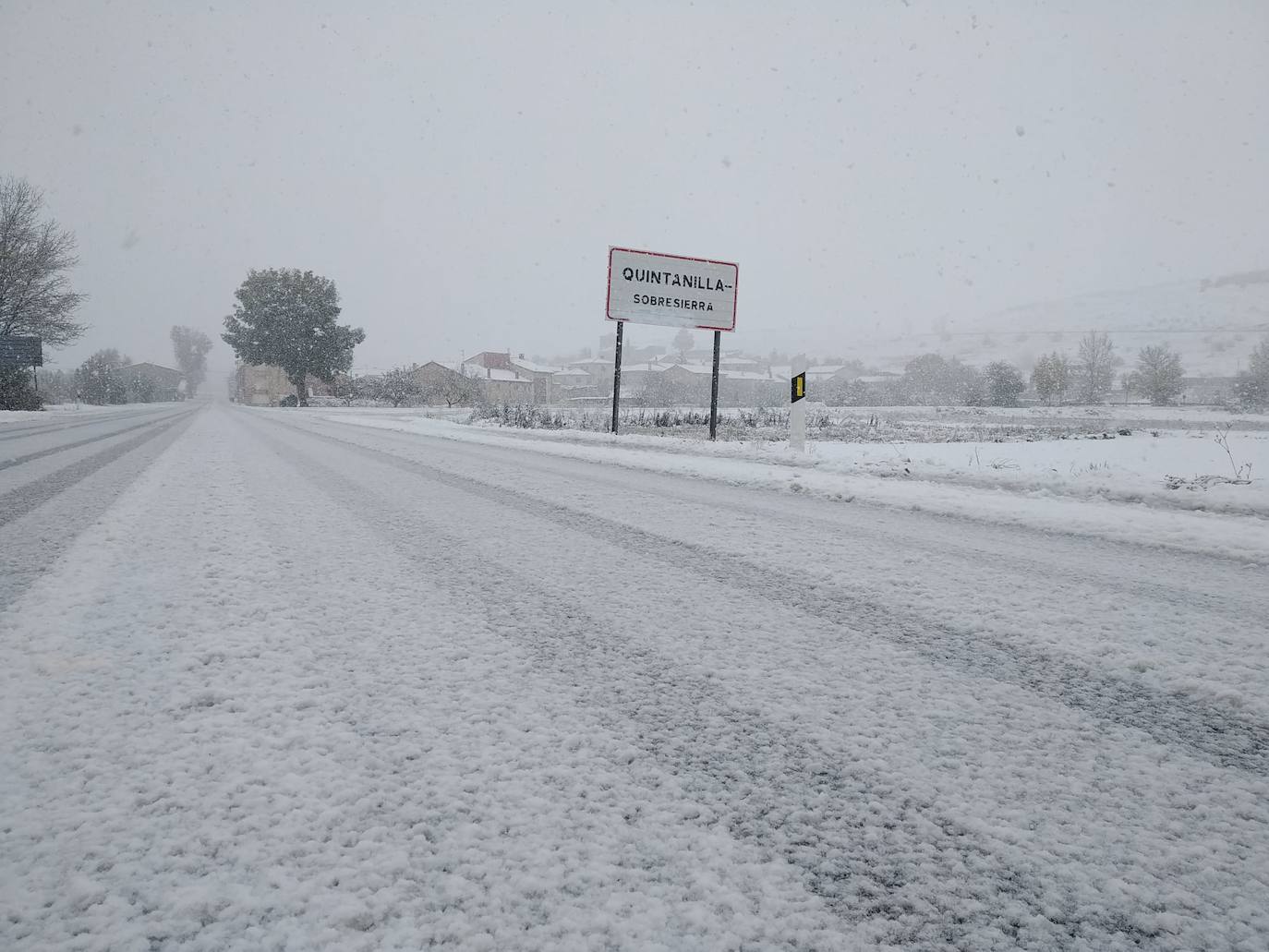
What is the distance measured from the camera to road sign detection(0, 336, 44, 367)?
3073 centimetres

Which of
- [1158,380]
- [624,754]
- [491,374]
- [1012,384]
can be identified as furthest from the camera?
[491,374]

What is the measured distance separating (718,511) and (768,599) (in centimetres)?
232

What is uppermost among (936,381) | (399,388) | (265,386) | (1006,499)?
(936,381)

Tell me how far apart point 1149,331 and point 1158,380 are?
114 m

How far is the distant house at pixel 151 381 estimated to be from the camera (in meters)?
98.1

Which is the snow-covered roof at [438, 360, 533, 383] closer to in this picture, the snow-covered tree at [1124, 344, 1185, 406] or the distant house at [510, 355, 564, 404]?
the distant house at [510, 355, 564, 404]

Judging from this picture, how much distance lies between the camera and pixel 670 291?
56.8 feet

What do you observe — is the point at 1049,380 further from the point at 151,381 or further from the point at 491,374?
the point at 151,381

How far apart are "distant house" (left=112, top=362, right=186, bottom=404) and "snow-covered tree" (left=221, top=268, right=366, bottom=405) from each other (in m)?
60.4

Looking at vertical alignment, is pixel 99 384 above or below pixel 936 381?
below

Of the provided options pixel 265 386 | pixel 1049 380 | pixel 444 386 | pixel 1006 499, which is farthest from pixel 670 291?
pixel 265 386

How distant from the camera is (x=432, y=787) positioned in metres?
1.24

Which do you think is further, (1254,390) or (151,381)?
(151,381)

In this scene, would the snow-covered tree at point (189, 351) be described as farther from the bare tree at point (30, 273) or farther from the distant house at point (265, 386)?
the bare tree at point (30, 273)
